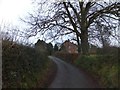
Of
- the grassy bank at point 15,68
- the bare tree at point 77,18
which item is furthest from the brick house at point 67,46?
the grassy bank at point 15,68

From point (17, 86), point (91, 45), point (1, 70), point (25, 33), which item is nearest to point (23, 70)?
point (17, 86)

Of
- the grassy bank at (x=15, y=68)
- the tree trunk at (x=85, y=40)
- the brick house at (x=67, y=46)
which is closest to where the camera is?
the grassy bank at (x=15, y=68)

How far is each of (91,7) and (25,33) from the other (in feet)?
28.1

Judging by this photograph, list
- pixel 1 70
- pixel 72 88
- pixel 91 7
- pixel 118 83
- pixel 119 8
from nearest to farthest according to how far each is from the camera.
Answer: pixel 1 70 < pixel 118 83 < pixel 72 88 < pixel 119 8 < pixel 91 7

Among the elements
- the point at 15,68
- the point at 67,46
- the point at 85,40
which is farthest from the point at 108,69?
the point at 67,46

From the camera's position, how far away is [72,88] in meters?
15.9

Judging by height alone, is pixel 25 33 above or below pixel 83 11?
below

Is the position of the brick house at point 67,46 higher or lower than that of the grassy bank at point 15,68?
higher

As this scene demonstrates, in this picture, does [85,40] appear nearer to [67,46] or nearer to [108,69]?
[108,69]

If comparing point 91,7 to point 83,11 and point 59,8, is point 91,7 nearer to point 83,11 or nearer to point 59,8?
point 83,11

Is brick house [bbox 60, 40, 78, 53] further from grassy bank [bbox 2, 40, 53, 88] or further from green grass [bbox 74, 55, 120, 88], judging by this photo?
grassy bank [bbox 2, 40, 53, 88]

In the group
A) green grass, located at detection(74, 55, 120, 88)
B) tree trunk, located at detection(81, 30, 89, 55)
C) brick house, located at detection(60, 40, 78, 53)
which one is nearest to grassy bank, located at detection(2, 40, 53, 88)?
green grass, located at detection(74, 55, 120, 88)

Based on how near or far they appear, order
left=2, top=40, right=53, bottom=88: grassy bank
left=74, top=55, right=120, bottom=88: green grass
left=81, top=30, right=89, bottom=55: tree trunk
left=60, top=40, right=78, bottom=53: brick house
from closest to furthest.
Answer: left=2, top=40, right=53, bottom=88: grassy bank, left=74, top=55, right=120, bottom=88: green grass, left=81, top=30, right=89, bottom=55: tree trunk, left=60, top=40, right=78, bottom=53: brick house

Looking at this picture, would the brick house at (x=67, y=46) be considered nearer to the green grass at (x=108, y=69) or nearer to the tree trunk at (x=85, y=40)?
the tree trunk at (x=85, y=40)
